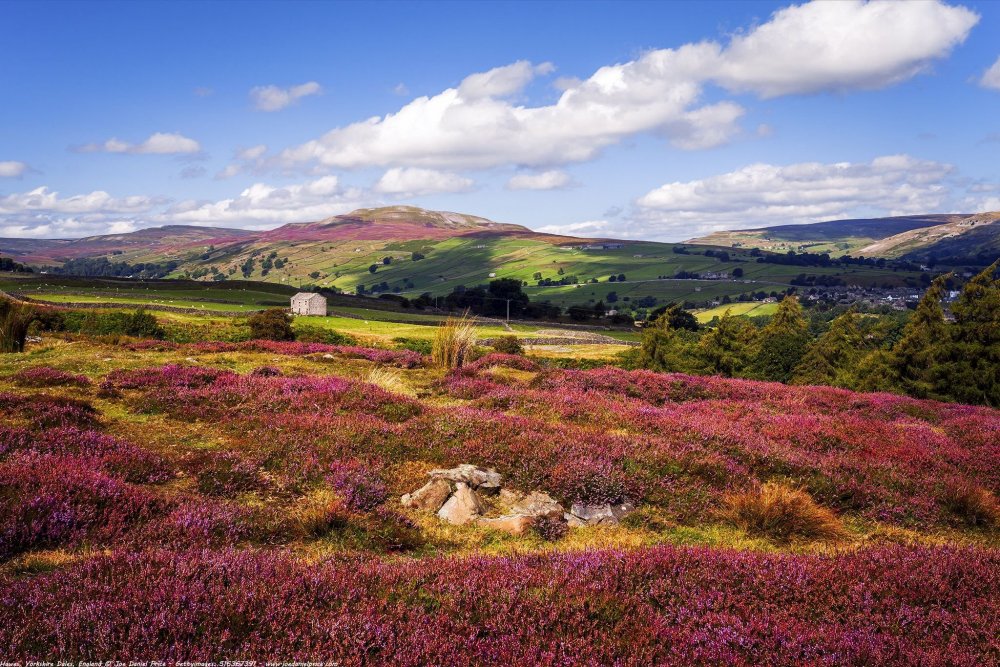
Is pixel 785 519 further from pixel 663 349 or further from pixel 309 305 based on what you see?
pixel 309 305

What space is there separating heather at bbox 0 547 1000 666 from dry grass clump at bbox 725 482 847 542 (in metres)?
2.29

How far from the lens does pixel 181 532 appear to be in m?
5.96

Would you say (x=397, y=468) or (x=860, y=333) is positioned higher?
(x=397, y=468)

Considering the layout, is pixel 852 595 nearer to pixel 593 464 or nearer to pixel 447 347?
pixel 593 464

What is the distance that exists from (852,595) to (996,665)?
104 centimetres

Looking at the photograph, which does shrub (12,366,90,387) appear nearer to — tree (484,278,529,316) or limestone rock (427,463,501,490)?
limestone rock (427,463,501,490)

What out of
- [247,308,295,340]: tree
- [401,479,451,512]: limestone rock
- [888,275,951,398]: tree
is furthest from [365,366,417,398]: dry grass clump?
[888,275,951,398]: tree

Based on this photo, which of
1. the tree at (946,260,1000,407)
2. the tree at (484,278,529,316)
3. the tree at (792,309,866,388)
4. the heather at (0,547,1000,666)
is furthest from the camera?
the tree at (484,278,529,316)

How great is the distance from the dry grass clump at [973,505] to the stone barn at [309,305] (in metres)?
98.9

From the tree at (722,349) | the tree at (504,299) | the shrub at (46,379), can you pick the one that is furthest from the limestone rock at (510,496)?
the tree at (504,299)

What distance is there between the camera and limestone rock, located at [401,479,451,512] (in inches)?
313

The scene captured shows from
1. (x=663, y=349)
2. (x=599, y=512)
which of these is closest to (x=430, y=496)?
(x=599, y=512)

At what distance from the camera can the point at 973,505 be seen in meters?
8.98

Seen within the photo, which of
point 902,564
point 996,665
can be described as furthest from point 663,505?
point 996,665
